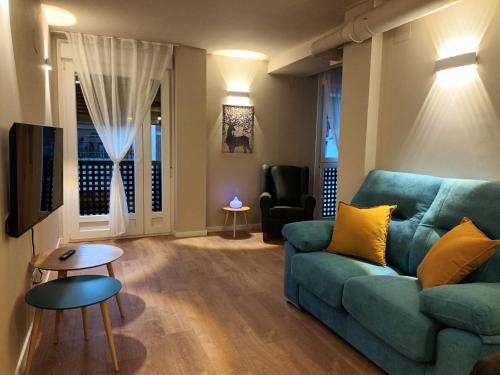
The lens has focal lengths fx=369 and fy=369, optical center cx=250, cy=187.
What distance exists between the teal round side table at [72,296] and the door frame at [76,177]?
2562 mm

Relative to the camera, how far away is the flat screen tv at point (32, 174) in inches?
74.6

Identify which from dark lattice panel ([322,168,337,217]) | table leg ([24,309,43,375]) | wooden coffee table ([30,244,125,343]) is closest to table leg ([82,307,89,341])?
wooden coffee table ([30,244,125,343])

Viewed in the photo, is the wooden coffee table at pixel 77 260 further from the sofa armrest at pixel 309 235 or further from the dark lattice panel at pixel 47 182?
the sofa armrest at pixel 309 235

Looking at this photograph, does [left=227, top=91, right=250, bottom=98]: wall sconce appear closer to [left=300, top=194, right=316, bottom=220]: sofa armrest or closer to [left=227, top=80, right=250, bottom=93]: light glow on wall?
[left=227, top=80, right=250, bottom=93]: light glow on wall

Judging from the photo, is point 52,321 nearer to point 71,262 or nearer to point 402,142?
point 71,262

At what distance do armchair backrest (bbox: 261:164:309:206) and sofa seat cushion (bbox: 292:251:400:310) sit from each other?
253 centimetres

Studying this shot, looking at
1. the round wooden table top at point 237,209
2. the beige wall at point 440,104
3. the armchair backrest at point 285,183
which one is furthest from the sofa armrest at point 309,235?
the armchair backrest at point 285,183

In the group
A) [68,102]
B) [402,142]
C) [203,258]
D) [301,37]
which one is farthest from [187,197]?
[402,142]

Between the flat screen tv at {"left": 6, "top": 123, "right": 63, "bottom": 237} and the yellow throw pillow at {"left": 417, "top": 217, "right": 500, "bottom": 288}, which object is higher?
the flat screen tv at {"left": 6, "top": 123, "right": 63, "bottom": 237}

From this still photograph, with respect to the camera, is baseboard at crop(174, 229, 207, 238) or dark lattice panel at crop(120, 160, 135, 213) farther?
baseboard at crop(174, 229, 207, 238)

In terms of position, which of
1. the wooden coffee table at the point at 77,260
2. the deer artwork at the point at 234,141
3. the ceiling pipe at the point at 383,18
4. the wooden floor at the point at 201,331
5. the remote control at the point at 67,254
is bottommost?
the wooden floor at the point at 201,331

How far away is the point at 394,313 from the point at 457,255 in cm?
47

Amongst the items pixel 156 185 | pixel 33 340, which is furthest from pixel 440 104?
pixel 156 185

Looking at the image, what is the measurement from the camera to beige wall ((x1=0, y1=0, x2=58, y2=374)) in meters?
1.81
